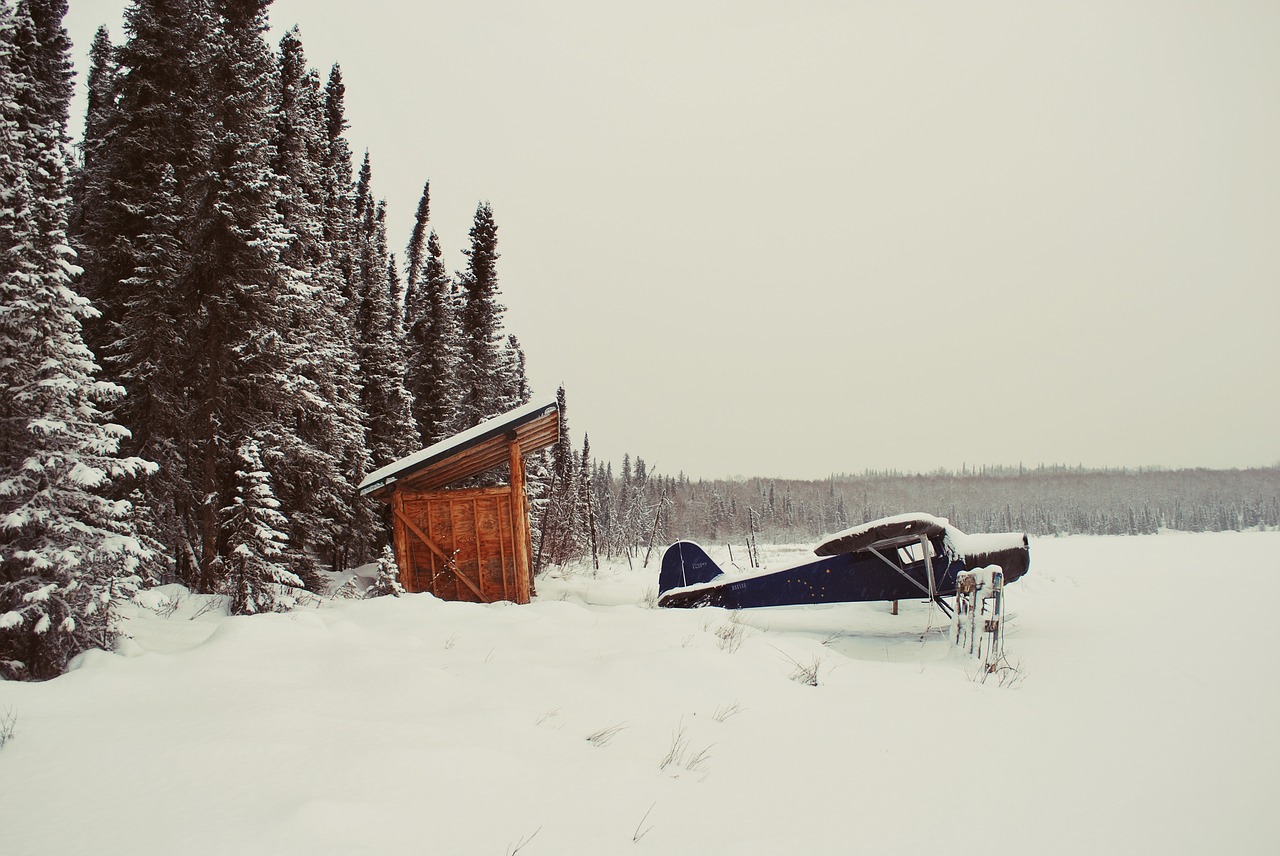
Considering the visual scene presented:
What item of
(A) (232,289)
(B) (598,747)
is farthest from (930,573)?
(A) (232,289)

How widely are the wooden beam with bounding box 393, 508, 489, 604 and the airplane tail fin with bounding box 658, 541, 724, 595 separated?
4.00m

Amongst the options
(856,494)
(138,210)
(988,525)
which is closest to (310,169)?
(138,210)

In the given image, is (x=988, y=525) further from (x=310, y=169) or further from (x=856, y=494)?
(x=310, y=169)

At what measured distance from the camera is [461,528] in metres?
13.7

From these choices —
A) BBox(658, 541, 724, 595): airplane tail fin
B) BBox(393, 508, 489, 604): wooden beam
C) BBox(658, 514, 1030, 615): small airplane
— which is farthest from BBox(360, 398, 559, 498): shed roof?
BBox(658, 514, 1030, 615): small airplane

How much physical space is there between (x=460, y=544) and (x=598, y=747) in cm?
1048

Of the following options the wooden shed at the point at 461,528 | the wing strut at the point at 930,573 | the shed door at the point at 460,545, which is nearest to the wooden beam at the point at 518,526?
the wooden shed at the point at 461,528

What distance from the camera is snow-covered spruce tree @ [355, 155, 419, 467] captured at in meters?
22.3

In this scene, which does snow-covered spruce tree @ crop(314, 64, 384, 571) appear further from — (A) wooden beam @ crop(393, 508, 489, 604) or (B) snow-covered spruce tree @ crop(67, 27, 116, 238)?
(B) snow-covered spruce tree @ crop(67, 27, 116, 238)

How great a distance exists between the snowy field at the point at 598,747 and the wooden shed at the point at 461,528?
5937 millimetres

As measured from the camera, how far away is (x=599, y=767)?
11.6 feet

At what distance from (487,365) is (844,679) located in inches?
757

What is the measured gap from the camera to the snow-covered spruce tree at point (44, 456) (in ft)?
17.6

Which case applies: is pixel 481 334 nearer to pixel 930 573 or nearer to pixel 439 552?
pixel 439 552
